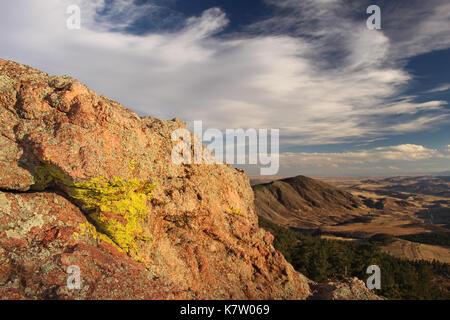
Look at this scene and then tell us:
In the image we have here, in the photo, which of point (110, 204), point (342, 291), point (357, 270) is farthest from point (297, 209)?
point (110, 204)

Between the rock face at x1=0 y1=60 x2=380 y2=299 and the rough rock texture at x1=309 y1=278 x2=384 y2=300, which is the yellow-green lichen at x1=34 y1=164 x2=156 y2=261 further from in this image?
the rough rock texture at x1=309 y1=278 x2=384 y2=300

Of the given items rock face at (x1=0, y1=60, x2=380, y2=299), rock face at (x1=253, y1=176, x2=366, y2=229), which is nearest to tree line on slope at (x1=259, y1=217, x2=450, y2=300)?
rock face at (x1=0, y1=60, x2=380, y2=299)

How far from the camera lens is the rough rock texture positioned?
1755 cm

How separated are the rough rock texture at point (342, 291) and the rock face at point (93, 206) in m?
5.30

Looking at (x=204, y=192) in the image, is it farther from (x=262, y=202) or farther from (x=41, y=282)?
(x=262, y=202)

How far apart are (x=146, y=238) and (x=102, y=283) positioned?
3536mm

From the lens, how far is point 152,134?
47.6 feet

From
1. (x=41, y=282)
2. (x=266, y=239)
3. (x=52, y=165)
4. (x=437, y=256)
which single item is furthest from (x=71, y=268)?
(x=437, y=256)

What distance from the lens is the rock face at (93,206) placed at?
942 centimetres

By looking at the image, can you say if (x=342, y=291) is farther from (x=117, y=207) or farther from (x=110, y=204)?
(x=110, y=204)

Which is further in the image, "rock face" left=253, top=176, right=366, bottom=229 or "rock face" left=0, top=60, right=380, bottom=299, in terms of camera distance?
"rock face" left=253, top=176, right=366, bottom=229

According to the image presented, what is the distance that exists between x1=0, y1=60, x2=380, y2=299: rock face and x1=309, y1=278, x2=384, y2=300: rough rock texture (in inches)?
209

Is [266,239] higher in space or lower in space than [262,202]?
higher
